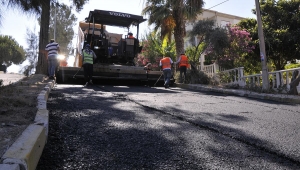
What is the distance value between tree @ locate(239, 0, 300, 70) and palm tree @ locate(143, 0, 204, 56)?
7.11 meters

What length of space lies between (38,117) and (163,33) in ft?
44.5

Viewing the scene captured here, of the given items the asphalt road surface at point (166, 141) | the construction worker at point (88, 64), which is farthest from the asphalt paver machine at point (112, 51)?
the asphalt road surface at point (166, 141)

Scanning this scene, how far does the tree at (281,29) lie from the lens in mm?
18980

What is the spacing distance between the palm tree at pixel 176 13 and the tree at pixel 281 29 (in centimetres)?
711

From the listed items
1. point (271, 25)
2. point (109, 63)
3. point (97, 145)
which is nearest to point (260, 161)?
point (97, 145)

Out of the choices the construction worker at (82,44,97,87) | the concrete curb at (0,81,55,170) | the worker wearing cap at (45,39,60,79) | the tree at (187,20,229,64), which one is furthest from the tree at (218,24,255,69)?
the concrete curb at (0,81,55,170)

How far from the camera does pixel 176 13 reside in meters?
15.0

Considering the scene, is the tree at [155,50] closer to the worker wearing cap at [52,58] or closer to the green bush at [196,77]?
the green bush at [196,77]

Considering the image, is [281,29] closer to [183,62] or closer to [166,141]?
[183,62]

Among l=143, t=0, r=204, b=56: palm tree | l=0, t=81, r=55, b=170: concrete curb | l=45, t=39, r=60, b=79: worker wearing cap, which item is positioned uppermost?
l=143, t=0, r=204, b=56: palm tree

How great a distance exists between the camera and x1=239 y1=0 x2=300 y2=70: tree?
1898 centimetres

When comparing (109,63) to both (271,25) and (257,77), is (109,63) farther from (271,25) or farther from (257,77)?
(271,25)

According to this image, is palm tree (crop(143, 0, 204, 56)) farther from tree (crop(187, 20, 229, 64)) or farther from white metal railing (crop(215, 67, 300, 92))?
white metal railing (crop(215, 67, 300, 92))

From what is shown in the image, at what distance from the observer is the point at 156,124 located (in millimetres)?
3477
